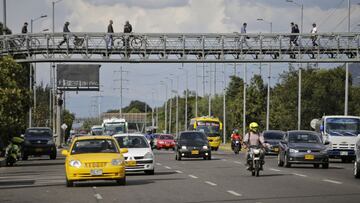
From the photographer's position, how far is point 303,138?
40.6 metres

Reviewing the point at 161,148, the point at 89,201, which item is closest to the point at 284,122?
the point at 161,148

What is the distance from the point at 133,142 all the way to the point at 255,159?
16.3 ft

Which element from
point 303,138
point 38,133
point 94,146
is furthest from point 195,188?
point 38,133

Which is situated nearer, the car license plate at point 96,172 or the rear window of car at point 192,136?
the car license plate at point 96,172

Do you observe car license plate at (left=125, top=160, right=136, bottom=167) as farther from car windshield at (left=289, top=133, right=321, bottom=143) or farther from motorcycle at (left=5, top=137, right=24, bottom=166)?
motorcycle at (left=5, top=137, right=24, bottom=166)

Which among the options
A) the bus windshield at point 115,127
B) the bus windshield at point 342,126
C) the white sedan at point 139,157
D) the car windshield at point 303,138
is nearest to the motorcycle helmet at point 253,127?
the white sedan at point 139,157

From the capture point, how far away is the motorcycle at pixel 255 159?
3234 cm

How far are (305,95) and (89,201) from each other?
84416 millimetres

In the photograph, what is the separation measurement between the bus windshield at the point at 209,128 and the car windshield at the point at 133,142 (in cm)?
4737

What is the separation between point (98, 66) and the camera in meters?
108

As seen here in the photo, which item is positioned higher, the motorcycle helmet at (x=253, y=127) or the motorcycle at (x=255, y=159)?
the motorcycle helmet at (x=253, y=127)

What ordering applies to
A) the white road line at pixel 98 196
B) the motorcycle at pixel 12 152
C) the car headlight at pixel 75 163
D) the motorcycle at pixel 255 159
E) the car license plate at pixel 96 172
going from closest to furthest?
the white road line at pixel 98 196 → the car license plate at pixel 96 172 → the car headlight at pixel 75 163 → the motorcycle at pixel 255 159 → the motorcycle at pixel 12 152

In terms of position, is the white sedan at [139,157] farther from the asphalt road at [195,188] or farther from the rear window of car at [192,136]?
the rear window of car at [192,136]

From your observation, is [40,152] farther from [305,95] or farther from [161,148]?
[305,95]
